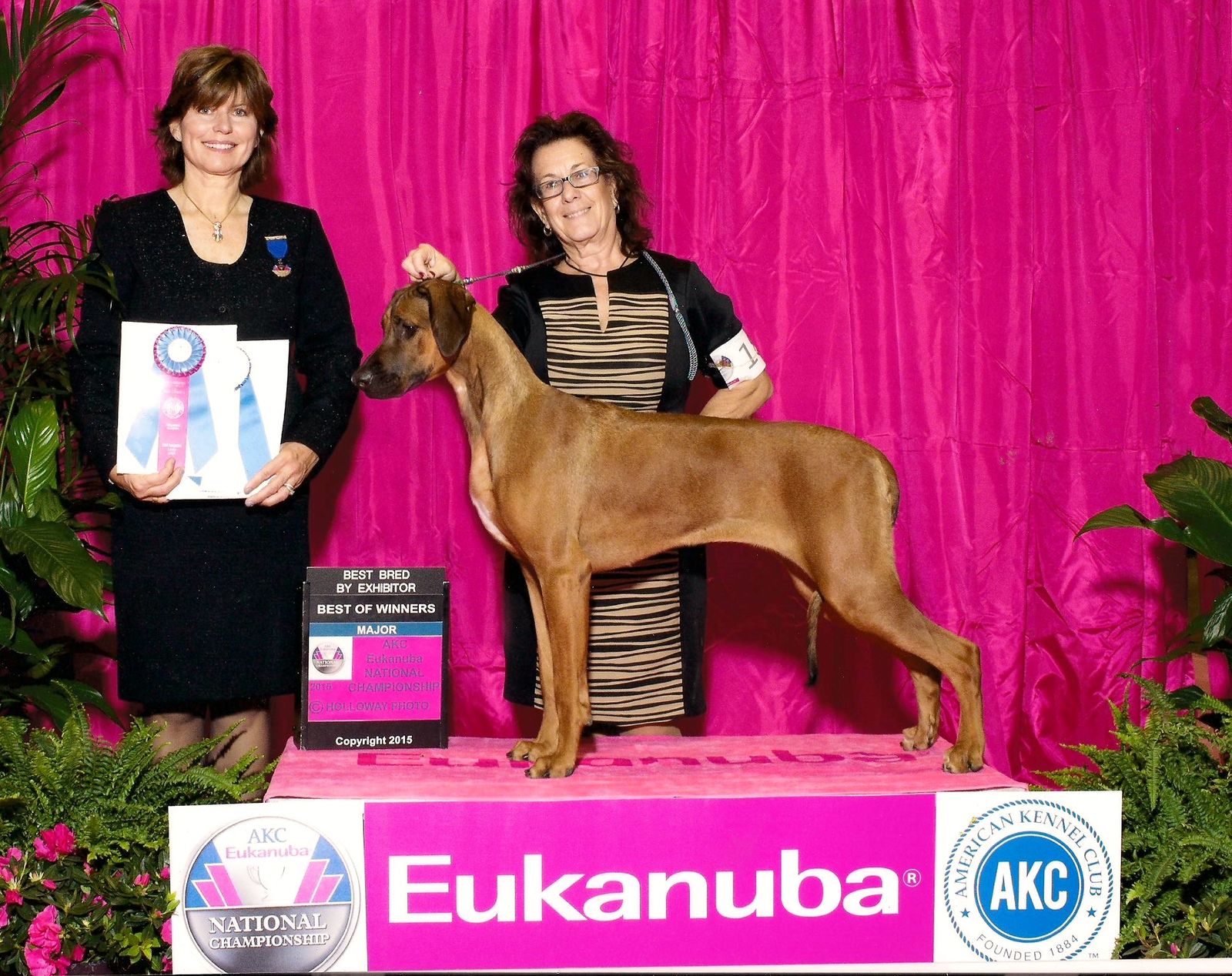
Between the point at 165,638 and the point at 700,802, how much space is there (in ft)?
5.86

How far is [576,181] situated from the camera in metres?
3.88

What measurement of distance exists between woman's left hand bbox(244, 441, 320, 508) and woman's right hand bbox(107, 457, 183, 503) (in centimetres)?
22

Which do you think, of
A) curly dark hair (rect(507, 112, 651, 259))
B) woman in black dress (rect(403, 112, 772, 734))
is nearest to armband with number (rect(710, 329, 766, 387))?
woman in black dress (rect(403, 112, 772, 734))

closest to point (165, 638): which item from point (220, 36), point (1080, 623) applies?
point (220, 36)

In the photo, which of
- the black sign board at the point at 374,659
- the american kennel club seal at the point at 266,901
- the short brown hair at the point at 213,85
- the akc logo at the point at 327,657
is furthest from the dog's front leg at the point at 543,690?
the short brown hair at the point at 213,85

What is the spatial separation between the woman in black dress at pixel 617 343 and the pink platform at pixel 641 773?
0.33 m

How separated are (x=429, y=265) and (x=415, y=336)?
0.95ft

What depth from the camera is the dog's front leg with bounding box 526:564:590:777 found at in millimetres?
3299

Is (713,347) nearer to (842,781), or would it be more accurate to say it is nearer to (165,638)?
(842,781)

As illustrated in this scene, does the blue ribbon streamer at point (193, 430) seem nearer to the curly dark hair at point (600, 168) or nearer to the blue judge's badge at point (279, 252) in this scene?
the blue judge's badge at point (279, 252)

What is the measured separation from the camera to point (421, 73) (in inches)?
196

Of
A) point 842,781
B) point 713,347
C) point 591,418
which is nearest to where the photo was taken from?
point 842,781

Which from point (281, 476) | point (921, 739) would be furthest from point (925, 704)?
point (281, 476)

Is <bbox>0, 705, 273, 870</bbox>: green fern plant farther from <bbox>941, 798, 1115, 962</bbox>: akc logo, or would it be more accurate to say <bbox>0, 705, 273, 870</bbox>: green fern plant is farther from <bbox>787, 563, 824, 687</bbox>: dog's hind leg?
<bbox>941, 798, 1115, 962</bbox>: akc logo
